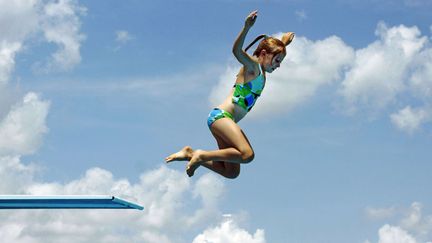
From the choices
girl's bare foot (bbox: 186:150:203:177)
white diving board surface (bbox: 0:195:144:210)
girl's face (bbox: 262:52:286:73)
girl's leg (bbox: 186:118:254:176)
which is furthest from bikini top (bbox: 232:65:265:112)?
white diving board surface (bbox: 0:195:144:210)

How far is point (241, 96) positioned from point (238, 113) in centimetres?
27

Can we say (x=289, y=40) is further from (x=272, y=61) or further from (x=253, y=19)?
(x=253, y=19)

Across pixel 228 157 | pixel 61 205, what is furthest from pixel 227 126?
pixel 61 205

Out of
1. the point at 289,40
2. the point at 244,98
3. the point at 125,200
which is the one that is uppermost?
the point at 289,40

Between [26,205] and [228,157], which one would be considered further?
[26,205]

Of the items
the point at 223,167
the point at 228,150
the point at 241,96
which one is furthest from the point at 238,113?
the point at 223,167

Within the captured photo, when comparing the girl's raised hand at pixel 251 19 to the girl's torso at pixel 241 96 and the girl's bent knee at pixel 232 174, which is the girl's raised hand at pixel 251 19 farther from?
the girl's bent knee at pixel 232 174

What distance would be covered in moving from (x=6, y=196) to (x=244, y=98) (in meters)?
3.76

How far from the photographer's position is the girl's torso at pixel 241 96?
9047 mm

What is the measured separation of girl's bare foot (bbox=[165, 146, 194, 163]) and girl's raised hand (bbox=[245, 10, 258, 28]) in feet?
6.48

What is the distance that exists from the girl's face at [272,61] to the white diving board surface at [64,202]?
2749 mm

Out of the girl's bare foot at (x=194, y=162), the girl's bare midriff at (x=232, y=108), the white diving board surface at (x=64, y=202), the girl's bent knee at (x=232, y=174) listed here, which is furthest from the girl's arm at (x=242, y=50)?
the white diving board surface at (x=64, y=202)

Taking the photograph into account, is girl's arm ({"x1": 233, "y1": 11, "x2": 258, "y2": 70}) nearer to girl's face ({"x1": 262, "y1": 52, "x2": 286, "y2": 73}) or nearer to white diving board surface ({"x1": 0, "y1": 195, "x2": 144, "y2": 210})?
girl's face ({"x1": 262, "y1": 52, "x2": 286, "y2": 73})

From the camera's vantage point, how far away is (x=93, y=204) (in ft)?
29.9
